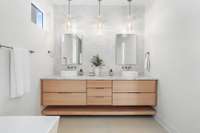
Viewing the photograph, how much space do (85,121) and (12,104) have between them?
1.66 meters

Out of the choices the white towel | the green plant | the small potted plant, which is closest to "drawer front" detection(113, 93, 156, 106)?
the small potted plant

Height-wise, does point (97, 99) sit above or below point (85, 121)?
above

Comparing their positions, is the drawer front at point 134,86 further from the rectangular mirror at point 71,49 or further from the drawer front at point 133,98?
the rectangular mirror at point 71,49

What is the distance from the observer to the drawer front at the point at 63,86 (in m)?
3.66

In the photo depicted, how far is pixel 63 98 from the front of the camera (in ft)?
12.0

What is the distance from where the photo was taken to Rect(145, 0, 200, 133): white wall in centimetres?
225

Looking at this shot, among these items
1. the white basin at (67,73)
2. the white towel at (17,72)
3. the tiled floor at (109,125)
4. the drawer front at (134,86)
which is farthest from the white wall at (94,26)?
the white towel at (17,72)

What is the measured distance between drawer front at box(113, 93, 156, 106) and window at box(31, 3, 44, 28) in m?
2.04

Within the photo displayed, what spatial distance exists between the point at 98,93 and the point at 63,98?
704mm

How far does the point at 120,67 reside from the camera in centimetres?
445

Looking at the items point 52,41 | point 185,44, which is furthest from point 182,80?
point 52,41

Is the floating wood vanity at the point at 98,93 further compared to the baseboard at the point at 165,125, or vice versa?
the floating wood vanity at the point at 98,93

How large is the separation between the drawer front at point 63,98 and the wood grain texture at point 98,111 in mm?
195

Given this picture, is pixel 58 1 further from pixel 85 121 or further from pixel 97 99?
pixel 85 121
